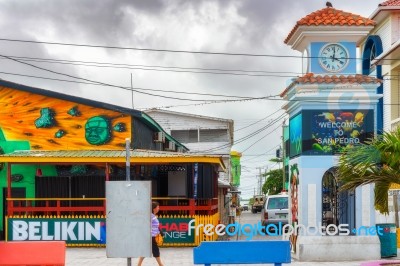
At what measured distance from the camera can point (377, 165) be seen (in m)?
16.4

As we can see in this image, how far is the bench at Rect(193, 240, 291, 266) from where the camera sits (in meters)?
16.3

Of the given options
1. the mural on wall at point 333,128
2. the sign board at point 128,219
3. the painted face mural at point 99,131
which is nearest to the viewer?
the sign board at point 128,219

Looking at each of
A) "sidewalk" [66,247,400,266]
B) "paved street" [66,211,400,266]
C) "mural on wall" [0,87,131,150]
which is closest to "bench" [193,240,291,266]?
"paved street" [66,211,400,266]

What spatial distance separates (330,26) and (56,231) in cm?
1215

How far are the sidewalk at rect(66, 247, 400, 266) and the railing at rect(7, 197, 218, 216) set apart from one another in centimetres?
142

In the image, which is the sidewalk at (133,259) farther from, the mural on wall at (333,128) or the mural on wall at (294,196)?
the mural on wall at (333,128)

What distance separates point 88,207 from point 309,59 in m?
9.95

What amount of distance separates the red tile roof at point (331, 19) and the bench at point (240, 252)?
24.4 ft

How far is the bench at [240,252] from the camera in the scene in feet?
53.4

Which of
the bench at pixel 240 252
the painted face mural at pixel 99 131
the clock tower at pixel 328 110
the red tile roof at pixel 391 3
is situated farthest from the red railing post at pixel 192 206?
the bench at pixel 240 252

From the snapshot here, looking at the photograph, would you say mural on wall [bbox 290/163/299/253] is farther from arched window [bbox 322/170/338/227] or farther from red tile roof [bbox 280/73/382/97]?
red tile roof [bbox 280/73/382/97]

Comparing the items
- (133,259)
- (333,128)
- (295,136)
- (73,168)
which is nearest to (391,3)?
(295,136)

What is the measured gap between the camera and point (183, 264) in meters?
21.8

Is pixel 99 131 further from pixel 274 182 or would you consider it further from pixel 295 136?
pixel 274 182
